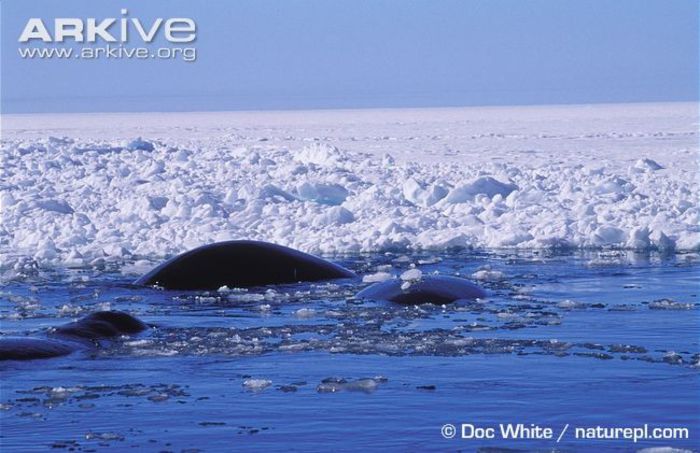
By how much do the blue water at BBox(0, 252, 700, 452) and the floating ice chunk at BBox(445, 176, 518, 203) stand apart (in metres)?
5.27

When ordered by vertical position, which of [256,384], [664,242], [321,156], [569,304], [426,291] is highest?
[321,156]

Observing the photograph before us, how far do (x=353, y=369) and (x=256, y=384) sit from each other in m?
0.69

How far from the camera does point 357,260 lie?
504 inches

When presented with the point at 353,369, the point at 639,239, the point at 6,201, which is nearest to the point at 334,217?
the point at 639,239

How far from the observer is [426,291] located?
32.4ft

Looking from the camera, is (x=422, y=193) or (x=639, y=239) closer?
(x=639, y=239)

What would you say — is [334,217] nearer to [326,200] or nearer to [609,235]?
[326,200]

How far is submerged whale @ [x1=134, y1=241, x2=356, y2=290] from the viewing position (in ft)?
36.4

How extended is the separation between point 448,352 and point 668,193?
9.94 m

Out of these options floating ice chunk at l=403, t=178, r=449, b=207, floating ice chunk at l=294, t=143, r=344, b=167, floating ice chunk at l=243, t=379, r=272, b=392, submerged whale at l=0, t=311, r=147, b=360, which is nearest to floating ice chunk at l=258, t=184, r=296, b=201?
floating ice chunk at l=403, t=178, r=449, b=207

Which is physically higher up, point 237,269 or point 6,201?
point 6,201

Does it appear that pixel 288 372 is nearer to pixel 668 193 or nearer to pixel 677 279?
pixel 677 279

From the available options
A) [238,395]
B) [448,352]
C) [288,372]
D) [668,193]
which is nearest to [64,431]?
[238,395]

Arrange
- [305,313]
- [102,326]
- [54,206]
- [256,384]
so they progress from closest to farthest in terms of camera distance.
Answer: [256,384] < [102,326] < [305,313] < [54,206]
